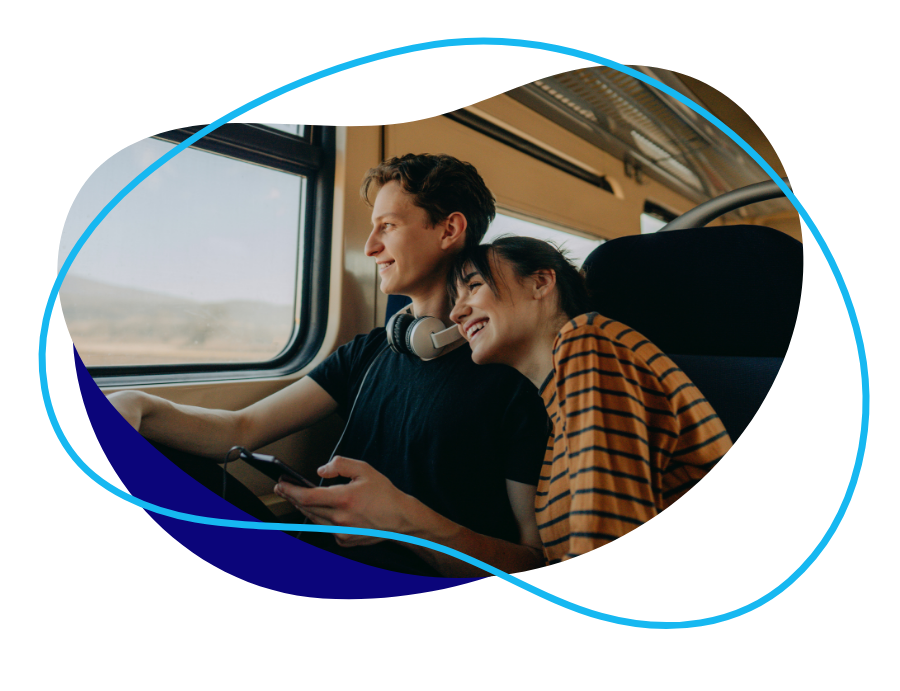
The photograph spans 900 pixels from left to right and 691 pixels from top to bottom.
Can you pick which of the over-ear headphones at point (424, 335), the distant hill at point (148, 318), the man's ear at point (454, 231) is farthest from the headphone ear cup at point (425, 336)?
the distant hill at point (148, 318)

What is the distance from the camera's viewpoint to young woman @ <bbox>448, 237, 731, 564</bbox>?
72 cm

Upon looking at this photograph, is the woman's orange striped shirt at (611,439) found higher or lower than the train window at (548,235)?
lower

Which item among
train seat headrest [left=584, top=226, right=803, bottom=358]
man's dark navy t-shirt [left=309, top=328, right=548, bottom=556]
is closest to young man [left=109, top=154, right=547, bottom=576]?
man's dark navy t-shirt [left=309, top=328, right=548, bottom=556]

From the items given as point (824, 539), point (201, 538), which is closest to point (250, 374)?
point (201, 538)

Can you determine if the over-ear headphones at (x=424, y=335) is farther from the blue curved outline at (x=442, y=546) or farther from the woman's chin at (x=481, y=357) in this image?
the blue curved outline at (x=442, y=546)

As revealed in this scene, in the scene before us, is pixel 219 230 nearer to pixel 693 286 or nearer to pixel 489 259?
pixel 489 259

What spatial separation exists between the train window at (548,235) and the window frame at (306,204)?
27 centimetres

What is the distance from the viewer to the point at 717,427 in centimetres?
74

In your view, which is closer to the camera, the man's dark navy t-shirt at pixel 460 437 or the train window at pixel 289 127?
the man's dark navy t-shirt at pixel 460 437

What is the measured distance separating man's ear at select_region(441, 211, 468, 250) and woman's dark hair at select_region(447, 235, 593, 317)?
0.02 meters

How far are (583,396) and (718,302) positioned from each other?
26 centimetres

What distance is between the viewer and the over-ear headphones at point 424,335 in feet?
2.45

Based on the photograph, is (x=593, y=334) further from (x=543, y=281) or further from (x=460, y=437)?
(x=460, y=437)

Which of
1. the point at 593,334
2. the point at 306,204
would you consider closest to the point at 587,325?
the point at 593,334
